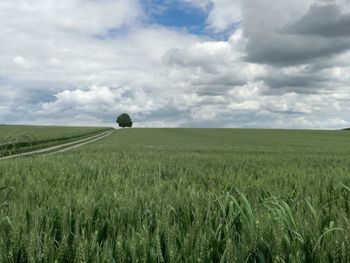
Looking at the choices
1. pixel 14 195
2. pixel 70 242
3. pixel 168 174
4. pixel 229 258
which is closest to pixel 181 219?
pixel 70 242

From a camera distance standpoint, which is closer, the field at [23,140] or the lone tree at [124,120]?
the field at [23,140]

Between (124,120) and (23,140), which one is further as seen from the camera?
(124,120)

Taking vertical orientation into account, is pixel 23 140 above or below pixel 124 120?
below

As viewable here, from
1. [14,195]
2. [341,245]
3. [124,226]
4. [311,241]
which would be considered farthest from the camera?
[14,195]

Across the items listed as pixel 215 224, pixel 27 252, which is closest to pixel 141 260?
pixel 27 252

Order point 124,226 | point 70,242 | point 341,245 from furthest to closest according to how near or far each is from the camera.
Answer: point 124,226
point 70,242
point 341,245

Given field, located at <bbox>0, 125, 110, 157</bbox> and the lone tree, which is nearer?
field, located at <bbox>0, 125, 110, 157</bbox>

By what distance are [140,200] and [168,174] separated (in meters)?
5.39

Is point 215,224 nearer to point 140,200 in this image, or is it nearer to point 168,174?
point 140,200

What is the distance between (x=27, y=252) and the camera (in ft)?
8.19

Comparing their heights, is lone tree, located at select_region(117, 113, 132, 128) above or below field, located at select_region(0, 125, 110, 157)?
above

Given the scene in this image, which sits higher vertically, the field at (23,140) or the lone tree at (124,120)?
the lone tree at (124,120)

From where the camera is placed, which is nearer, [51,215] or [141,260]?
[141,260]

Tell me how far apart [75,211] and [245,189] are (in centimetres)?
280
